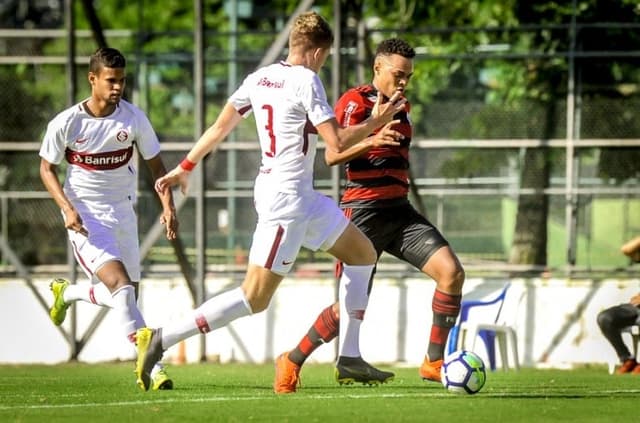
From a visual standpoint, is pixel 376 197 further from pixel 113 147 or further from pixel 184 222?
pixel 184 222

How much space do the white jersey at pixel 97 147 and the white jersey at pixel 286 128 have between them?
188 centimetres

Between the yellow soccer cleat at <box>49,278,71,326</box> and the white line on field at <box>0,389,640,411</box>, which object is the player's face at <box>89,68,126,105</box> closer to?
the yellow soccer cleat at <box>49,278,71,326</box>

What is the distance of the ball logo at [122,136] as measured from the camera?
34.2ft

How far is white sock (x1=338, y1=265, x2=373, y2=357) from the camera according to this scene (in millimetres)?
9469

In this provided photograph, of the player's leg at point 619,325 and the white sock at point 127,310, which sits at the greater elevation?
the white sock at point 127,310

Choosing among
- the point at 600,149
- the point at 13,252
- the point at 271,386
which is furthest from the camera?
the point at 13,252

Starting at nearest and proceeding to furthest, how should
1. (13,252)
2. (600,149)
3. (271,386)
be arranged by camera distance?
(271,386) < (600,149) < (13,252)

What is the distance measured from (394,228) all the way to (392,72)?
1.05 meters

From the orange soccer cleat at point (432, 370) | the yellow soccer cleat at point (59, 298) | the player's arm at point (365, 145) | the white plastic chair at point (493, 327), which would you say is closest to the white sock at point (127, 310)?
the yellow soccer cleat at point (59, 298)

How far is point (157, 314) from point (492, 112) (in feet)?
13.1

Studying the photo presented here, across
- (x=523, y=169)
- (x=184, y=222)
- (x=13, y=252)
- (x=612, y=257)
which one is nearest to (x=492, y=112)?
(x=523, y=169)

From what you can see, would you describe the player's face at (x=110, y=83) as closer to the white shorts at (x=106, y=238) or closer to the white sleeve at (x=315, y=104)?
the white shorts at (x=106, y=238)

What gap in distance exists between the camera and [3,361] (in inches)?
627

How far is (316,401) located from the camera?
8500 mm
